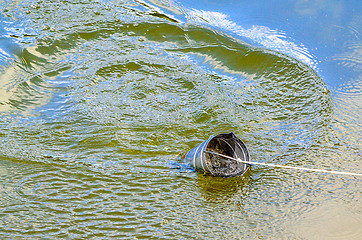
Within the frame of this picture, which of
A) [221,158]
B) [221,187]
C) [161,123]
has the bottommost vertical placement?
[221,187]

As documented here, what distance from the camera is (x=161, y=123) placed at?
390 centimetres

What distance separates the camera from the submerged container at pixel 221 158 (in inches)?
118

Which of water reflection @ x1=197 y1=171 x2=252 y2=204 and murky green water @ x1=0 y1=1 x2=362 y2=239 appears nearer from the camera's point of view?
murky green water @ x1=0 y1=1 x2=362 y2=239

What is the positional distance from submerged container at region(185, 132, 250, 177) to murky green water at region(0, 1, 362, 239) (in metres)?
0.10

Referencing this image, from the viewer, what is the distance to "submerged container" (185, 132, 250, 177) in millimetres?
3010

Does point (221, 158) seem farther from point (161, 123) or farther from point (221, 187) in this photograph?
point (161, 123)

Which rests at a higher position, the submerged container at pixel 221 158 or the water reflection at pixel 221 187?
the submerged container at pixel 221 158

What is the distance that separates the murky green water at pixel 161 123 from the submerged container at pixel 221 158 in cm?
10

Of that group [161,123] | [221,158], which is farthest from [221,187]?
[161,123]

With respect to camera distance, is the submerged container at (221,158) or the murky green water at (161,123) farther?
the submerged container at (221,158)

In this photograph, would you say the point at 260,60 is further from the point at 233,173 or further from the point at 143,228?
the point at 143,228

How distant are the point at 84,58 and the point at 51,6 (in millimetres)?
1562

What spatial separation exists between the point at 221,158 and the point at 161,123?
0.88 meters

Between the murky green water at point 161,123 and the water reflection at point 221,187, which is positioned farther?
the water reflection at point 221,187
